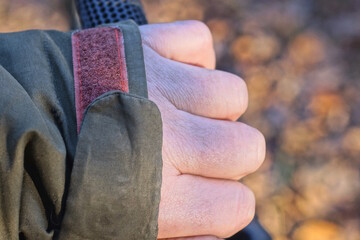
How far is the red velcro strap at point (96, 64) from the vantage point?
2.70ft

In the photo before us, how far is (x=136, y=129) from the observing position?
766 mm

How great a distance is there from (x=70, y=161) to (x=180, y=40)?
1.19 feet

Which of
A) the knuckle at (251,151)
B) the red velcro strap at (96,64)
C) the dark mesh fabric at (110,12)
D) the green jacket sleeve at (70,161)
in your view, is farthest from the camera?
the dark mesh fabric at (110,12)

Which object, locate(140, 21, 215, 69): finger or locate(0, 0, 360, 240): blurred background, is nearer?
locate(140, 21, 215, 69): finger

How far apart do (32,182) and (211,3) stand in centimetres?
104

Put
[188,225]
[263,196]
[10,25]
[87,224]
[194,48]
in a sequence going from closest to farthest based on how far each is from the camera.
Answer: [87,224], [188,225], [194,48], [263,196], [10,25]

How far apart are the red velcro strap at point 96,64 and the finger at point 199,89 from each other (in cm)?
8

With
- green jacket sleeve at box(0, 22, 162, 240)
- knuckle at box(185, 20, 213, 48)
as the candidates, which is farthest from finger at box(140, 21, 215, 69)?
green jacket sleeve at box(0, 22, 162, 240)

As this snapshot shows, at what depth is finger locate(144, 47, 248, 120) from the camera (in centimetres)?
→ 93

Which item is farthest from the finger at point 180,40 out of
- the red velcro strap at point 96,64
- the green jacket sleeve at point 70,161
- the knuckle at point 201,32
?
the green jacket sleeve at point 70,161

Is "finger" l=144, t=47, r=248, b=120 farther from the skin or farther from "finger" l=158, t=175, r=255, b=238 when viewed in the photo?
"finger" l=158, t=175, r=255, b=238

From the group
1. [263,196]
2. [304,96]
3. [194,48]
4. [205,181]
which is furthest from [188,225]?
[304,96]

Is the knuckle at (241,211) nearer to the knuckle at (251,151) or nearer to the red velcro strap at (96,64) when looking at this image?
the knuckle at (251,151)

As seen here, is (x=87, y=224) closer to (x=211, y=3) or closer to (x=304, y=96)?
(x=304, y=96)
